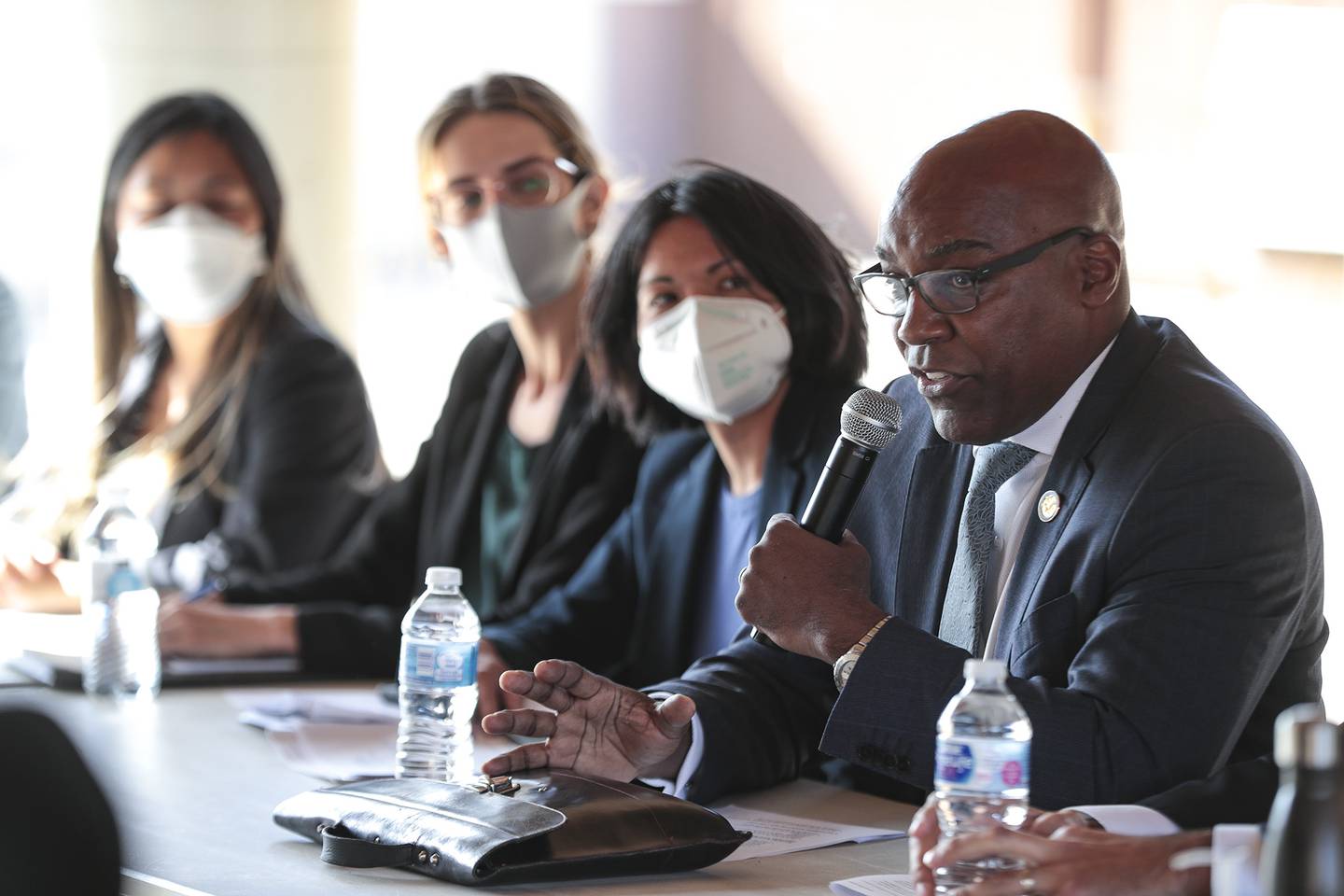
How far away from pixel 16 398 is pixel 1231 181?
245 inches

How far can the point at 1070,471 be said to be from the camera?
84.6 inches

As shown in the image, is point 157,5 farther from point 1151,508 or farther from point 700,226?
point 1151,508

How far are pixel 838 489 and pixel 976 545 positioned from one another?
29 centimetres

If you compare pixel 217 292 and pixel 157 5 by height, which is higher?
pixel 157 5

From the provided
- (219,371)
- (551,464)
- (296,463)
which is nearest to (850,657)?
(551,464)

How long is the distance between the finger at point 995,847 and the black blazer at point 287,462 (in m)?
2.60

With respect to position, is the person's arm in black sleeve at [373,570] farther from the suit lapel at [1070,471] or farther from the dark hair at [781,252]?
the suit lapel at [1070,471]

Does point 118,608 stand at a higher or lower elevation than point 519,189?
lower

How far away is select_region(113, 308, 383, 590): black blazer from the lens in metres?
4.03

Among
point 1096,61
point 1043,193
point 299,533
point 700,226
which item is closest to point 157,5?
point 299,533

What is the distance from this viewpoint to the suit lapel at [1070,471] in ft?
6.97

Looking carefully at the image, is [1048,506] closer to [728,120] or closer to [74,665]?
[74,665]

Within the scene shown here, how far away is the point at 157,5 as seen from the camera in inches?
212

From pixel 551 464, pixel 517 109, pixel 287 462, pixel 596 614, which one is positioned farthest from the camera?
pixel 287 462
